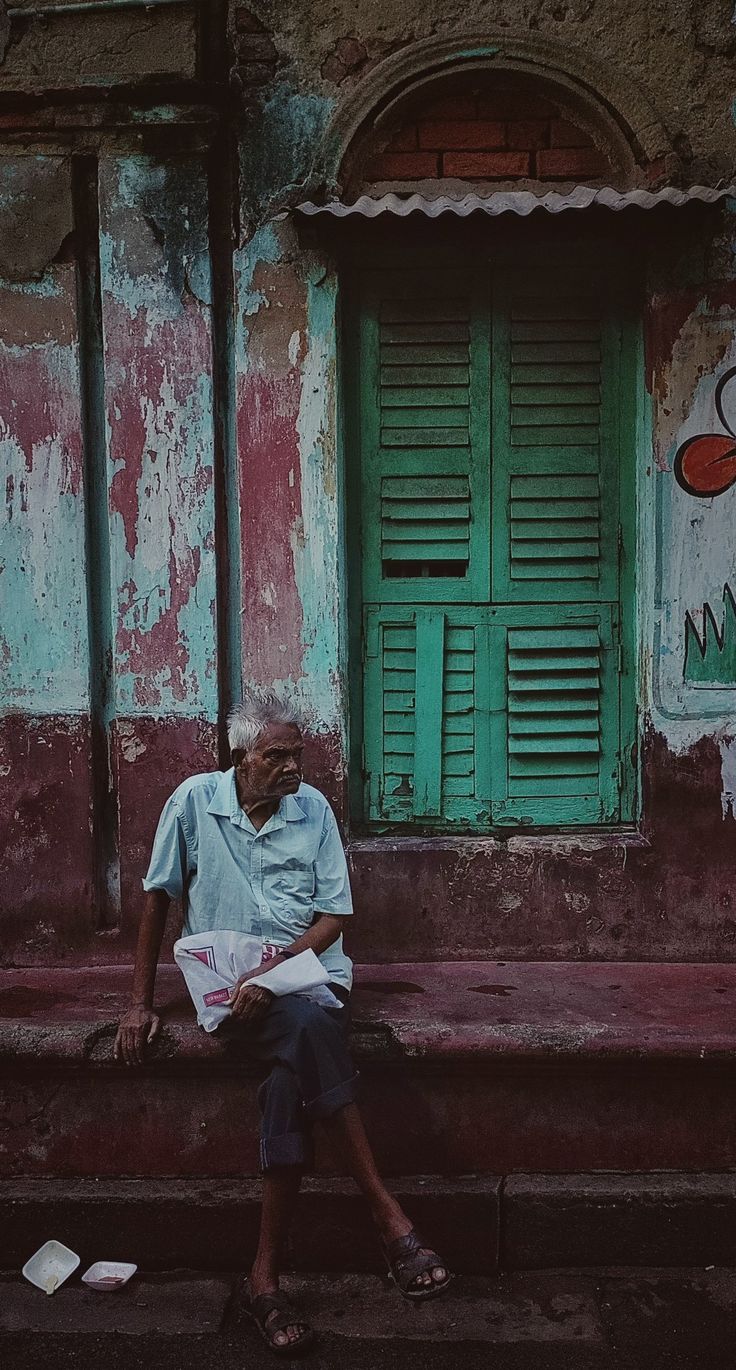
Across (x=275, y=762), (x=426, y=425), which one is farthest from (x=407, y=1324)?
(x=426, y=425)

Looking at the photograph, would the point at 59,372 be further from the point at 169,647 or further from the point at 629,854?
the point at 629,854

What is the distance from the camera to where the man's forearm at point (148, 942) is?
3.47m

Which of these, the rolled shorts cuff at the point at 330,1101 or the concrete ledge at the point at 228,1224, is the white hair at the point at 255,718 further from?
the concrete ledge at the point at 228,1224

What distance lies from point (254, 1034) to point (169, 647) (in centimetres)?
150

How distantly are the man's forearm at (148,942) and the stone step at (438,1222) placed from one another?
577mm

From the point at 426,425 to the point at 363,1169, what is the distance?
2.51m

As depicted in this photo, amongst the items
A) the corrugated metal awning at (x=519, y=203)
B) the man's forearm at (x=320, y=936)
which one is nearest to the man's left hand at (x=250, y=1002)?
the man's forearm at (x=320, y=936)

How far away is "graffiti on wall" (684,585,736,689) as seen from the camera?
4.27 metres

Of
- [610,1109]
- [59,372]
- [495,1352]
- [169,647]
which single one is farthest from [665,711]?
[59,372]

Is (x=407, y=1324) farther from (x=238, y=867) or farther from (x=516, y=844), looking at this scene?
(x=516, y=844)

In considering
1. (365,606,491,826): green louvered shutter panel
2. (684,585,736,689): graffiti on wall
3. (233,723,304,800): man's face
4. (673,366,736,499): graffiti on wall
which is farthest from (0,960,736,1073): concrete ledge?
(673,366,736,499): graffiti on wall

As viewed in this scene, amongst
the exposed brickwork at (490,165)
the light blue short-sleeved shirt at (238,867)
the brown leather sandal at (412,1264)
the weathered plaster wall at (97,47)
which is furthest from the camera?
the exposed brickwork at (490,165)

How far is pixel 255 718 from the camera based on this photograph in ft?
11.2

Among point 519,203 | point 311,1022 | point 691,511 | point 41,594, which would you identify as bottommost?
point 311,1022
